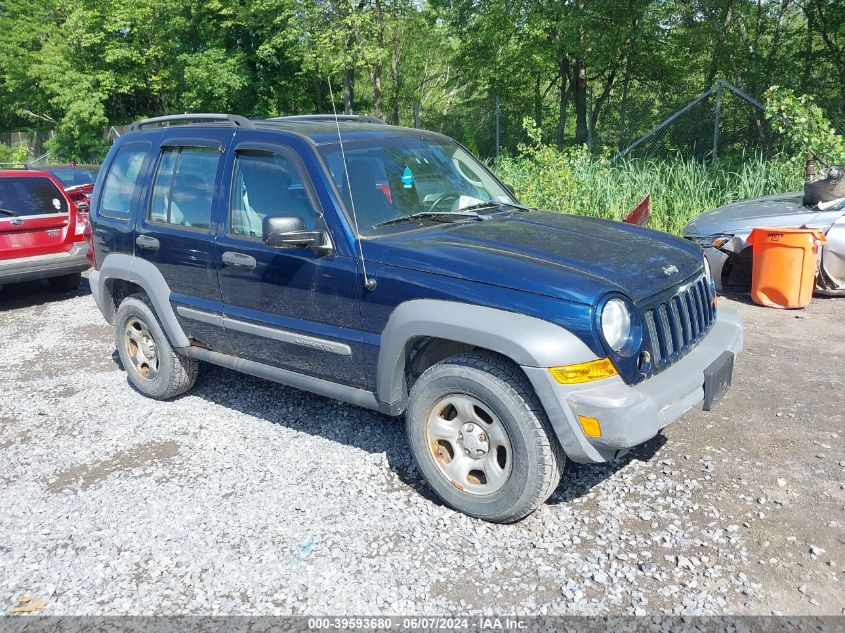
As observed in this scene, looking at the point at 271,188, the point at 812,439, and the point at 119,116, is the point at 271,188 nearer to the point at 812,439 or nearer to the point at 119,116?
the point at 812,439

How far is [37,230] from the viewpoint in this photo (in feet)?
28.6

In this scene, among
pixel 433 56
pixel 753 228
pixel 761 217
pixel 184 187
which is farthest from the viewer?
Answer: pixel 433 56

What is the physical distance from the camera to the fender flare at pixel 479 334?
3172mm

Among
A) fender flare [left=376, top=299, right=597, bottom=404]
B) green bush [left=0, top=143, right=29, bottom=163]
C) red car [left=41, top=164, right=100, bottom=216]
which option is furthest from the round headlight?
green bush [left=0, top=143, right=29, bottom=163]

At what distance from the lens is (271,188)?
4.30 m

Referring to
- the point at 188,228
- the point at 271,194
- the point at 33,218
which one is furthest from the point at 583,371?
the point at 33,218

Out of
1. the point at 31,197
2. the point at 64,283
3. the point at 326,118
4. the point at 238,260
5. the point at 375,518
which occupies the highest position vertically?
the point at 326,118

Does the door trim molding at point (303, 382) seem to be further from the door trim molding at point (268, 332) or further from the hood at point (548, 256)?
the hood at point (548, 256)

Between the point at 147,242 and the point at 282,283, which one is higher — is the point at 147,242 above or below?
above

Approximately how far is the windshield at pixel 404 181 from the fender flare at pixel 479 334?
636 mm

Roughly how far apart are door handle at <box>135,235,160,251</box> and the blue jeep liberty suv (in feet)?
0.07

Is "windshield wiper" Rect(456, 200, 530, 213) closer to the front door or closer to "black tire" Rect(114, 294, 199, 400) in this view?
the front door

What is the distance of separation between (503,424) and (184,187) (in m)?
2.83

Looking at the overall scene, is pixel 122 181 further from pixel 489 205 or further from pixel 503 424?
pixel 503 424
